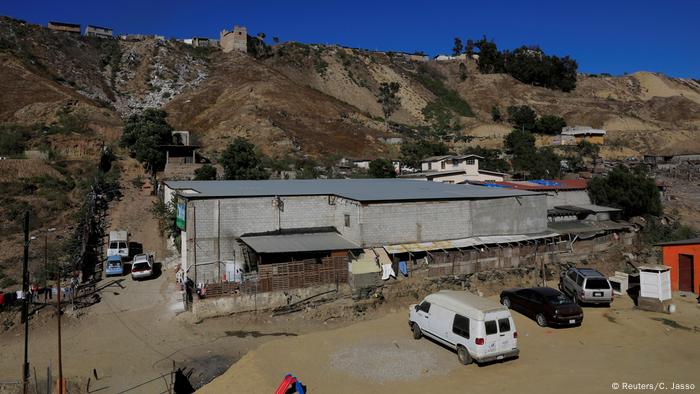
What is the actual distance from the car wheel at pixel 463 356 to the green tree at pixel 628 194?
27.7 meters

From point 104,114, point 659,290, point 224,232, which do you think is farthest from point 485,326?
point 104,114

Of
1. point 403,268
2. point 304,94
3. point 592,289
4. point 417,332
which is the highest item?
point 304,94

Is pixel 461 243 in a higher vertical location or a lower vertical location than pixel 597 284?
higher

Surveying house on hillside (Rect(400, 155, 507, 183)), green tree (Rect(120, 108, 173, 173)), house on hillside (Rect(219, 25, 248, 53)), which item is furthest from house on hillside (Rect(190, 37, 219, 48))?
house on hillside (Rect(400, 155, 507, 183))

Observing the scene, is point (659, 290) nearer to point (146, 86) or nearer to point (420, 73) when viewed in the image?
point (146, 86)

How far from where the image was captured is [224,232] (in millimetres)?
23969

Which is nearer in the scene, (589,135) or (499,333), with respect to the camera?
(499,333)

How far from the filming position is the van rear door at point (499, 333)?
14.1m

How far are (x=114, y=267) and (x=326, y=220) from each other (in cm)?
1149

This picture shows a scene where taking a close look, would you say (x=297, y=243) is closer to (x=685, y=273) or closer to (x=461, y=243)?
(x=461, y=243)

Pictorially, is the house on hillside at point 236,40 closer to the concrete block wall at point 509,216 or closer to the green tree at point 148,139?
the green tree at point 148,139

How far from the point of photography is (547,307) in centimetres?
1772

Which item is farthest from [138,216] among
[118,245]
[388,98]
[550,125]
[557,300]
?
[550,125]

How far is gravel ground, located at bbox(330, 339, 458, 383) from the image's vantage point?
14186mm
